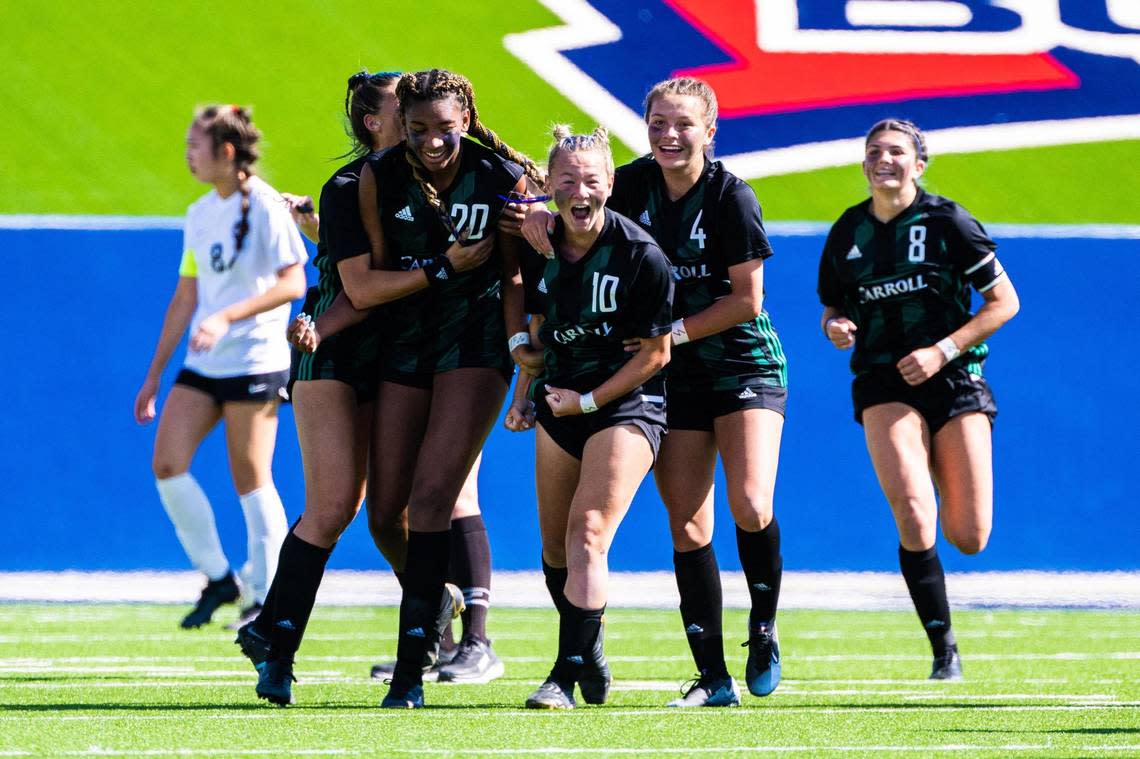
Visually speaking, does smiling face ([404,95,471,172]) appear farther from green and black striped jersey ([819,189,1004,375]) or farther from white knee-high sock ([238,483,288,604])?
white knee-high sock ([238,483,288,604])

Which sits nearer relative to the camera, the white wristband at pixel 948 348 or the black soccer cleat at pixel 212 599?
the white wristband at pixel 948 348

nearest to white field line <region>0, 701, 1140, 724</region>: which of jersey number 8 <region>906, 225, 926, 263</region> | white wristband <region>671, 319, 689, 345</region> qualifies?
white wristband <region>671, 319, 689, 345</region>

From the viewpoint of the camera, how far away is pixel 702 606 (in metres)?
5.52

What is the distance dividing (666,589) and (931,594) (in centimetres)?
467

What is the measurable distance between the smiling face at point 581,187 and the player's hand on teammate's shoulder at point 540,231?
81 mm

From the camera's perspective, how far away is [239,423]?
7508 millimetres

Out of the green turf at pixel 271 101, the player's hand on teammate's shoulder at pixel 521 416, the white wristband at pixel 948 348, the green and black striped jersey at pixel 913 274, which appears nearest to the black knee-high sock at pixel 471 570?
the player's hand on teammate's shoulder at pixel 521 416

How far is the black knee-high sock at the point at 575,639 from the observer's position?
5.03m

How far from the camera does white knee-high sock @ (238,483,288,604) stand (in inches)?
289

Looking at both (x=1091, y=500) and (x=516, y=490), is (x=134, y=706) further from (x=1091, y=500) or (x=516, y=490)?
(x=1091, y=500)

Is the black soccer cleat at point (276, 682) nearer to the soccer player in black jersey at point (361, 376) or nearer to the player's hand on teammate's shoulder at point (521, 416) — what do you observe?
the soccer player in black jersey at point (361, 376)

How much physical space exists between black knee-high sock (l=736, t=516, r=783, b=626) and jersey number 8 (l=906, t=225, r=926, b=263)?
4.27 ft

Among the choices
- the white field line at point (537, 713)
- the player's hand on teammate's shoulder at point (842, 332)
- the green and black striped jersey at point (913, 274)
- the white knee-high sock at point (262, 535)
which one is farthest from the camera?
the white knee-high sock at point (262, 535)

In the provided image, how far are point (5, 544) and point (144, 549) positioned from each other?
0.86m
